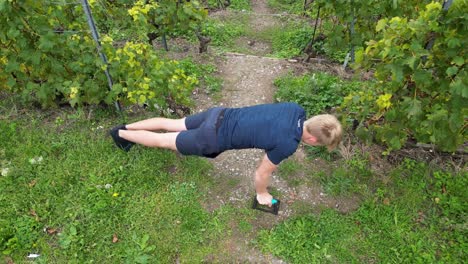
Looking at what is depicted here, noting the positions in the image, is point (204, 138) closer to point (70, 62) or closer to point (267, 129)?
point (267, 129)

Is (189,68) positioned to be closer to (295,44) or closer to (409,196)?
(295,44)

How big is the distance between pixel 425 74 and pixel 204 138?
227 cm

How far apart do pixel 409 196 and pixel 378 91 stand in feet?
4.23

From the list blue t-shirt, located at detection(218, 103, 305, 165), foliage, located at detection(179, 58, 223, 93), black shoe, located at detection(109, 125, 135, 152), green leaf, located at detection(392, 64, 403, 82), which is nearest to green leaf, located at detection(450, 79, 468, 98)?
green leaf, located at detection(392, 64, 403, 82)

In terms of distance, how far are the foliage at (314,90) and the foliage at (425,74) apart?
1.15 meters

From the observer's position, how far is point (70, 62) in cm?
427

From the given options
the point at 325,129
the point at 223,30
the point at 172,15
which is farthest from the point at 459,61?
the point at 223,30

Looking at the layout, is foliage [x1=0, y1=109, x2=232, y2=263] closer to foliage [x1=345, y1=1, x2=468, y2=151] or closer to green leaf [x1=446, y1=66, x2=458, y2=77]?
foliage [x1=345, y1=1, x2=468, y2=151]

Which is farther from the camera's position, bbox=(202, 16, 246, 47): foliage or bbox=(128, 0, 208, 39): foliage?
bbox=(202, 16, 246, 47): foliage

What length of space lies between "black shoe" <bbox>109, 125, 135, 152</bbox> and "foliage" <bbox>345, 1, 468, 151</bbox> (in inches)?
114

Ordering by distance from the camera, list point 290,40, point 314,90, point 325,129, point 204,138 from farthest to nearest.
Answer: point 290,40, point 314,90, point 204,138, point 325,129

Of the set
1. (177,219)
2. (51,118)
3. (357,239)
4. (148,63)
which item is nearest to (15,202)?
(51,118)

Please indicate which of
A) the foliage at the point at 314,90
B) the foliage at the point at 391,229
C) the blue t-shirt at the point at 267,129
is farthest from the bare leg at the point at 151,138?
the foliage at the point at 314,90

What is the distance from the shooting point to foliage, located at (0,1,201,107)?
3.86 metres
